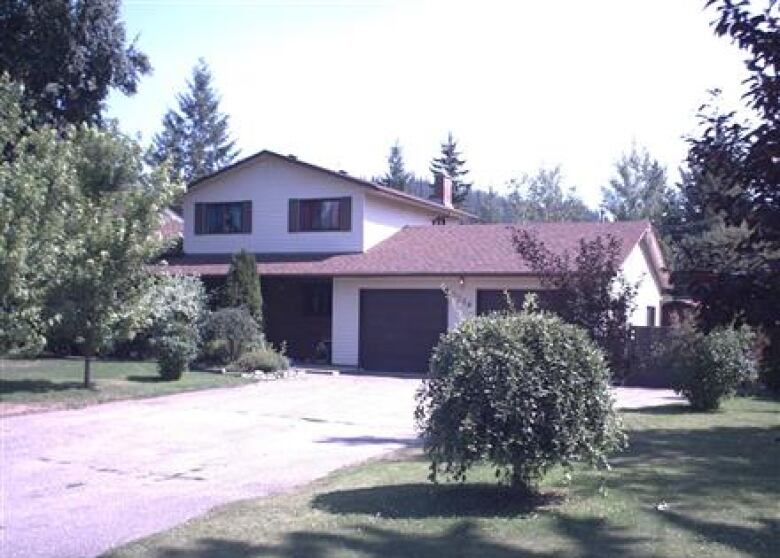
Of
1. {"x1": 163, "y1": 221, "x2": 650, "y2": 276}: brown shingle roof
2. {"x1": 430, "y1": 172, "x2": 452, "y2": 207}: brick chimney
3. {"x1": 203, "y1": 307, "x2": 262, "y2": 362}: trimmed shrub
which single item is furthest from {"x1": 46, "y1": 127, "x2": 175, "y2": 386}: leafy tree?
{"x1": 430, "y1": 172, "x2": 452, "y2": 207}: brick chimney

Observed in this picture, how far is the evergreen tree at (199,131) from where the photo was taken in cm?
7525

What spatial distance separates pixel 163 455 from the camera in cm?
1179

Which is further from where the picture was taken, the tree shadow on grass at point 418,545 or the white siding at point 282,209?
the white siding at point 282,209

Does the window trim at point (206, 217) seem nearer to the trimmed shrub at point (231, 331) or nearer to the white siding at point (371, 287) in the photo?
the white siding at point (371, 287)

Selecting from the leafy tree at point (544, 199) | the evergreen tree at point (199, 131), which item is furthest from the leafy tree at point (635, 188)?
the evergreen tree at point (199, 131)

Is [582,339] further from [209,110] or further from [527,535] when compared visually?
[209,110]

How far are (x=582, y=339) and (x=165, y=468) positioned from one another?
5.68 meters

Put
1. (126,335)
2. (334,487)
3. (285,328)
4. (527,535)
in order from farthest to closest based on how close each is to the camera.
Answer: (285,328) → (126,335) → (334,487) → (527,535)

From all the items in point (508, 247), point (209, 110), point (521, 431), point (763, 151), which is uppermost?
point (209, 110)

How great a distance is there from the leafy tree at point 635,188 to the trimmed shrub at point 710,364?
53.1 meters

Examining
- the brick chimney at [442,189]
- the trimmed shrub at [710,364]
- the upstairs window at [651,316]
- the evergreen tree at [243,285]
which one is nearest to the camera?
the trimmed shrub at [710,364]

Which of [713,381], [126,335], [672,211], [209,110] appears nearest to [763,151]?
[713,381]

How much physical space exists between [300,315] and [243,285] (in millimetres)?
3106

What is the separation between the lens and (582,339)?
26.4 ft
